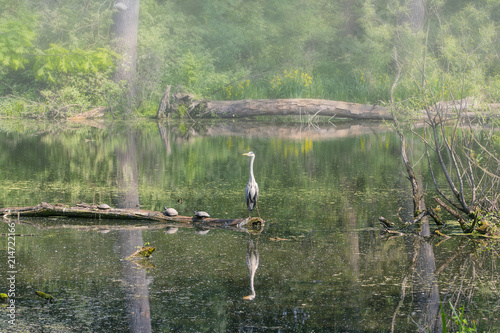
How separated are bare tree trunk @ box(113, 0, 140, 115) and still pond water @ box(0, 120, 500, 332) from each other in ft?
44.0

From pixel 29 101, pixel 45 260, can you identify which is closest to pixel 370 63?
pixel 29 101

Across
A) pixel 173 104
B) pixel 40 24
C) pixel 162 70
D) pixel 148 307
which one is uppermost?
pixel 40 24

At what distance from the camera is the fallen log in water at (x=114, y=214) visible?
24.5 feet

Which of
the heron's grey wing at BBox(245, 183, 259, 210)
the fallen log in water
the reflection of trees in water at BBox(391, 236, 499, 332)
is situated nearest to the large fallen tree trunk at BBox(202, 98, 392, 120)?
the heron's grey wing at BBox(245, 183, 259, 210)

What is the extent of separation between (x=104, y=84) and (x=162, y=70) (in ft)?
10.2

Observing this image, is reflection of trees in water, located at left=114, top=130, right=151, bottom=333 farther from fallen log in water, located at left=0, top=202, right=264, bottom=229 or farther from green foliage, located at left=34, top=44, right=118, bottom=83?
green foliage, located at left=34, top=44, right=118, bottom=83

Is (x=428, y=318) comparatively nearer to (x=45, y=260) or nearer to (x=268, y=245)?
(x=268, y=245)

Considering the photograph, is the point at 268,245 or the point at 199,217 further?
the point at 199,217

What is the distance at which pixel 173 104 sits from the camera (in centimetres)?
2472

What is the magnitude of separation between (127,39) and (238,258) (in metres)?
21.0

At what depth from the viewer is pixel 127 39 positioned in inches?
1002

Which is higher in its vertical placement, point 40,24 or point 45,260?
point 40,24

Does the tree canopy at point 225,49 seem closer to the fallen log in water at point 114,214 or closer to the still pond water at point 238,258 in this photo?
the still pond water at point 238,258

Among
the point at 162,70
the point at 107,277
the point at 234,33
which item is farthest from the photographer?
the point at 234,33
